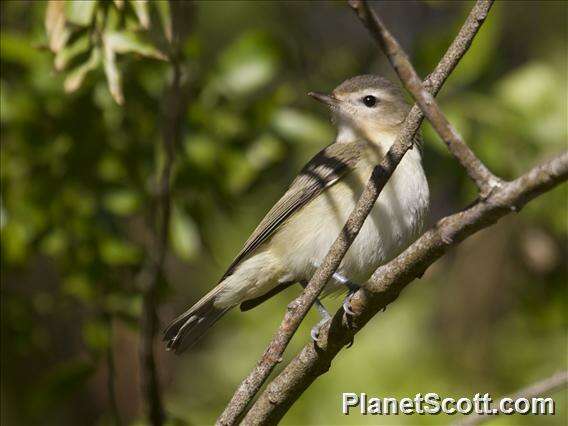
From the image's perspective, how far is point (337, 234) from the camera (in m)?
4.04

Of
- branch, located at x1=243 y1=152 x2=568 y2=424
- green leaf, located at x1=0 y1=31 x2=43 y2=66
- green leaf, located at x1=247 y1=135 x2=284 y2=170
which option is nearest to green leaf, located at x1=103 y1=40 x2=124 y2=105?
green leaf, located at x1=0 y1=31 x2=43 y2=66

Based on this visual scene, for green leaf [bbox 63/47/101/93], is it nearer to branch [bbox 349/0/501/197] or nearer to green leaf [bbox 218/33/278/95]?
green leaf [bbox 218/33/278/95]

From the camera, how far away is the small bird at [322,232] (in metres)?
3.92

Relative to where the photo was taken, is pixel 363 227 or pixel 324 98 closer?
pixel 363 227

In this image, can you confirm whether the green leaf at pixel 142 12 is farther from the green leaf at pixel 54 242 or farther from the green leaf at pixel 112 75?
the green leaf at pixel 54 242

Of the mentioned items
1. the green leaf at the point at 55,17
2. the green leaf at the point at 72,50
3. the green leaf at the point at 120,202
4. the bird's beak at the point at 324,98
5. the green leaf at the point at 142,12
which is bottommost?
the green leaf at the point at 120,202

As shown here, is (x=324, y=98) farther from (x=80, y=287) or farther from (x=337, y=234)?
(x=80, y=287)

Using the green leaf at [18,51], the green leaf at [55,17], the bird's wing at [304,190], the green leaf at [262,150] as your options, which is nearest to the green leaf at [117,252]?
the bird's wing at [304,190]

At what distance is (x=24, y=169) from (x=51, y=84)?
0.44 meters

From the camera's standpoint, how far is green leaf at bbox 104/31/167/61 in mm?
3457

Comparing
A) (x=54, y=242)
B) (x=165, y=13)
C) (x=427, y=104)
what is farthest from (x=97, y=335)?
(x=427, y=104)

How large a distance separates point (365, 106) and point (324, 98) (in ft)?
1.12

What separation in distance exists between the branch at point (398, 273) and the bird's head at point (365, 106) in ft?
5.93

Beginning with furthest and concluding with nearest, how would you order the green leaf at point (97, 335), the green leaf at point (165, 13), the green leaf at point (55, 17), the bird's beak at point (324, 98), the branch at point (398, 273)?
1. the bird's beak at point (324, 98)
2. the green leaf at point (97, 335)
3. the green leaf at point (165, 13)
4. the green leaf at point (55, 17)
5. the branch at point (398, 273)
